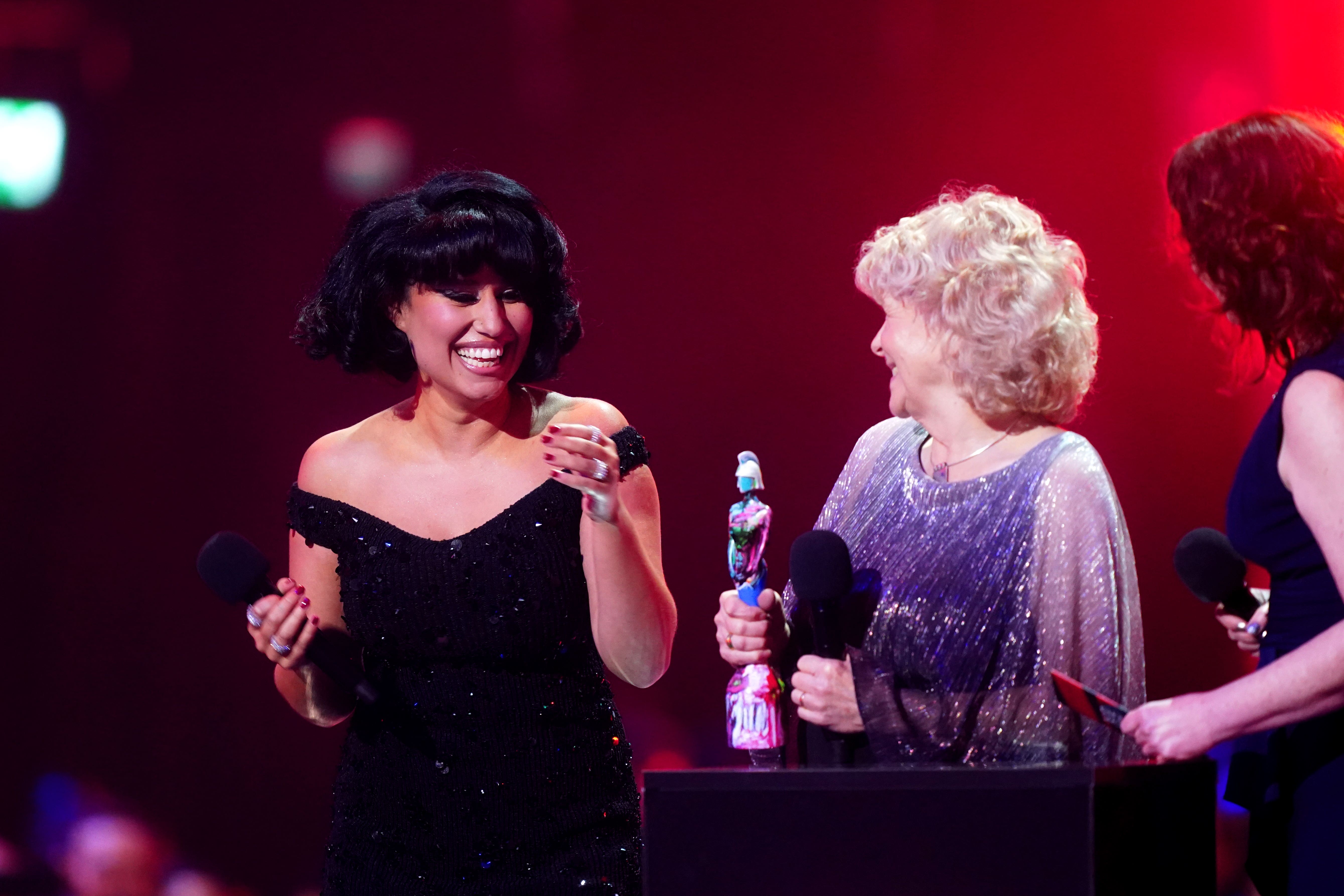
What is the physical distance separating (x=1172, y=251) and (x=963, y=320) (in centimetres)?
27

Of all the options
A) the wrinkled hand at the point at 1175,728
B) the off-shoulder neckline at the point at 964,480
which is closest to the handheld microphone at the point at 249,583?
the off-shoulder neckline at the point at 964,480

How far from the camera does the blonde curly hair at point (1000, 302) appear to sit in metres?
1.46

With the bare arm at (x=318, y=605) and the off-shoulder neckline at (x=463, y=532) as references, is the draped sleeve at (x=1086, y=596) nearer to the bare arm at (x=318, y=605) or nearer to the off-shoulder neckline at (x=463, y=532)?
the off-shoulder neckline at (x=463, y=532)

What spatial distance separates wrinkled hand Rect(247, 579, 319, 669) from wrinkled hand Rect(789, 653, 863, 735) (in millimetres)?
639

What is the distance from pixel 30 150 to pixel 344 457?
1612mm

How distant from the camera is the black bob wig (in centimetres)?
175

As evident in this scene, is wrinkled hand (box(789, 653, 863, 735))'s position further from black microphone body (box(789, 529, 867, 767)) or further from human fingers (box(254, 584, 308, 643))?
human fingers (box(254, 584, 308, 643))

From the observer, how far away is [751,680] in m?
1.37

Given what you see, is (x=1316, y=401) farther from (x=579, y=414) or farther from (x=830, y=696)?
(x=579, y=414)

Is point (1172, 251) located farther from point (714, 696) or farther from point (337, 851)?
point (714, 696)

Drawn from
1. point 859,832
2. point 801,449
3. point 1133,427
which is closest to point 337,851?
point 859,832

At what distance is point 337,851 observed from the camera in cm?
167

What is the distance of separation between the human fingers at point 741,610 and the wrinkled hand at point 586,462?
20cm

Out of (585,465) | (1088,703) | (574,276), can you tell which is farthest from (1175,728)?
(574,276)
